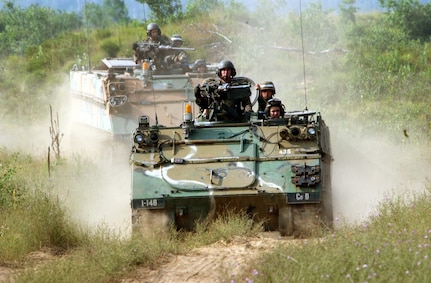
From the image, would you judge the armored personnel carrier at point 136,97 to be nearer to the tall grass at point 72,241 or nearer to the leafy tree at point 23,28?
the tall grass at point 72,241

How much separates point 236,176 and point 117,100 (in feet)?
26.2

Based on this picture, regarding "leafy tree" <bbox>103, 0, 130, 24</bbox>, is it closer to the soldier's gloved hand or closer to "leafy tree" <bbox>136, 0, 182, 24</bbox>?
"leafy tree" <bbox>136, 0, 182, 24</bbox>

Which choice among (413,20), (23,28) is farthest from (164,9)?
(23,28)

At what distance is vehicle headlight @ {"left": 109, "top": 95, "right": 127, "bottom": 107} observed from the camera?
1947 cm

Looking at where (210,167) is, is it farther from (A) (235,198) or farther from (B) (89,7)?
(B) (89,7)

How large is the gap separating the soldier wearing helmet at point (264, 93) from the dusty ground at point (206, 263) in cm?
371

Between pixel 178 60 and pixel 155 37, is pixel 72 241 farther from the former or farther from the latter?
pixel 155 37

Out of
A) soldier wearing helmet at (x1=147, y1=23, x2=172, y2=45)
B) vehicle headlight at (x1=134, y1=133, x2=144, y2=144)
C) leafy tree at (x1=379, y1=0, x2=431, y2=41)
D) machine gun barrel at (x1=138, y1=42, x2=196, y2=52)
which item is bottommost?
vehicle headlight at (x1=134, y1=133, x2=144, y2=144)

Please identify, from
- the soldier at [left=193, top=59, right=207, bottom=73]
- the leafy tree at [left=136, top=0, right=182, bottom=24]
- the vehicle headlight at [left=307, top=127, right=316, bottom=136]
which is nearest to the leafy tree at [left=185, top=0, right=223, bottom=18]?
the leafy tree at [left=136, top=0, right=182, bottom=24]

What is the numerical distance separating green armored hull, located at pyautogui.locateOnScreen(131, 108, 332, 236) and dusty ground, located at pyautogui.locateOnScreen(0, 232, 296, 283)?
1.93ft

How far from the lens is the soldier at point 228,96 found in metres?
13.4

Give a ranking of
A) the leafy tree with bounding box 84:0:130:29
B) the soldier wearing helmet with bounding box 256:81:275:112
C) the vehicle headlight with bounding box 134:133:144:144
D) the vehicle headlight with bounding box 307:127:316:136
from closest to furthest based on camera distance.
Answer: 1. the vehicle headlight with bounding box 307:127:316:136
2. the vehicle headlight with bounding box 134:133:144:144
3. the soldier wearing helmet with bounding box 256:81:275:112
4. the leafy tree with bounding box 84:0:130:29

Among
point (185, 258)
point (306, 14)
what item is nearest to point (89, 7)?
point (306, 14)

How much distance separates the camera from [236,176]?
11867mm
